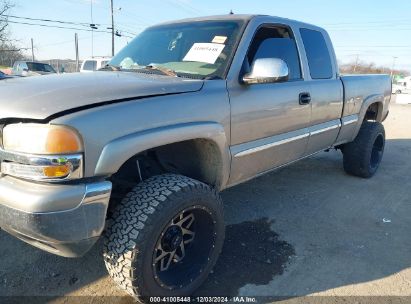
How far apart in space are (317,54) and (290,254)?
2195mm

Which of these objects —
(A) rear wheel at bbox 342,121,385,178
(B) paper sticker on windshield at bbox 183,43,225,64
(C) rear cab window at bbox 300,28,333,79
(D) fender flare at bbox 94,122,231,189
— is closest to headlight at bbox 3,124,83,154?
(D) fender flare at bbox 94,122,231,189

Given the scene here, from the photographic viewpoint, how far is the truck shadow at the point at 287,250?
2.70 metres

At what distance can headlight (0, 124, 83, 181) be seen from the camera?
1.91m

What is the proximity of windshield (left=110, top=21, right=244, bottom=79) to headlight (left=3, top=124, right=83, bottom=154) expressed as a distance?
1202 millimetres

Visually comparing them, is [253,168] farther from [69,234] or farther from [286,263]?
Result: [69,234]

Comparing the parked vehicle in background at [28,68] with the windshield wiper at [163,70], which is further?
the parked vehicle in background at [28,68]

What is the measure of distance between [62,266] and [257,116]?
1.87 meters

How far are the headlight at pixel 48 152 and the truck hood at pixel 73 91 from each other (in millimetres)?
83

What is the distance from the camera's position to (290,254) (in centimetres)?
313

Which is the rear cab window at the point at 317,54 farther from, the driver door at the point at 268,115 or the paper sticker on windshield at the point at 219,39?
the paper sticker on windshield at the point at 219,39

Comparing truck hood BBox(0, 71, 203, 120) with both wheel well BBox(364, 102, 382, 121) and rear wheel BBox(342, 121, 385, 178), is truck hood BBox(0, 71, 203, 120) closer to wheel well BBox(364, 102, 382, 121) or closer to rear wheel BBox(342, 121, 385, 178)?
rear wheel BBox(342, 121, 385, 178)

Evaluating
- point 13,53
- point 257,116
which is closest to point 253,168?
point 257,116

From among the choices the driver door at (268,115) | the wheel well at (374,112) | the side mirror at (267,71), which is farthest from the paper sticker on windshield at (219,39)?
the wheel well at (374,112)

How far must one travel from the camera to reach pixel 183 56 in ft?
10.2
